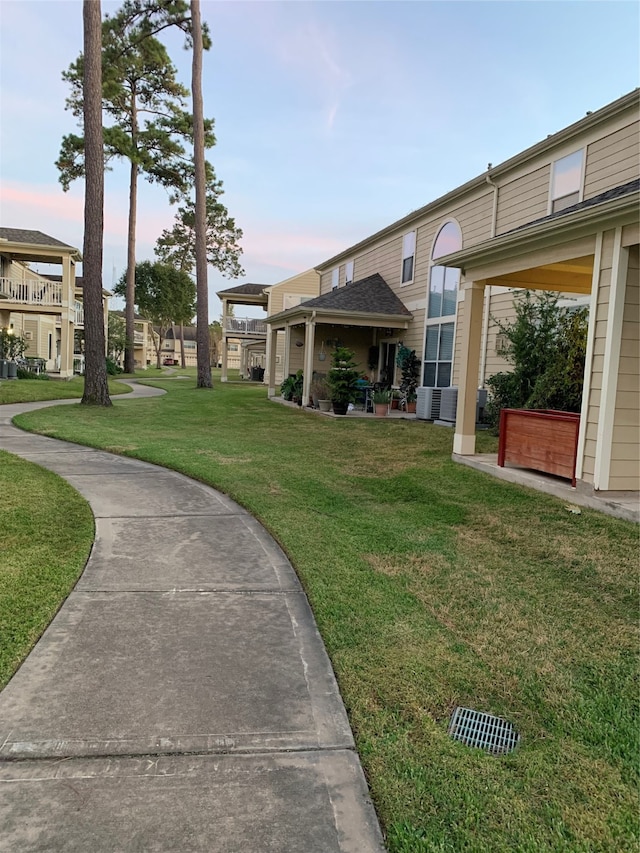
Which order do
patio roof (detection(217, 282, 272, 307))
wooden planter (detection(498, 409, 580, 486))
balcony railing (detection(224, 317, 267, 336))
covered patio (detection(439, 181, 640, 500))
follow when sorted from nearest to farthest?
covered patio (detection(439, 181, 640, 500)) < wooden planter (detection(498, 409, 580, 486)) < patio roof (detection(217, 282, 272, 307)) < balcony railing (detection(224, 317, 267, 336))

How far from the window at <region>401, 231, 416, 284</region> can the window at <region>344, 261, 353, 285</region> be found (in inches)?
177

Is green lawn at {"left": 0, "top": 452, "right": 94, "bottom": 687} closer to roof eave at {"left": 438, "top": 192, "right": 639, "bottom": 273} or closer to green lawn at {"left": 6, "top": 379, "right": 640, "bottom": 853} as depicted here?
green lawn at {"left": 6, "top": 379, "right": 640, "bottom": 853}

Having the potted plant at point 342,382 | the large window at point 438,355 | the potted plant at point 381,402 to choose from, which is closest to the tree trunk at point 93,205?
the potted plant at point 342,382

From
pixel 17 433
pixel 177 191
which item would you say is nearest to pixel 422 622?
pixel 17 433

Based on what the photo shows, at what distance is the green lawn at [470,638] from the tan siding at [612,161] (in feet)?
18.3

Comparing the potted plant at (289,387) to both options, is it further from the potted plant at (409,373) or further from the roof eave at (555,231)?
the roof eave at (555,231)

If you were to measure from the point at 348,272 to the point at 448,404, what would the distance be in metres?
10.2

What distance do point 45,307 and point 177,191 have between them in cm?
930

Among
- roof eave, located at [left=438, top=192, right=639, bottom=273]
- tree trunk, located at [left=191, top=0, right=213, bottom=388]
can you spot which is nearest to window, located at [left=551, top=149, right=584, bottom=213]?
roof eave, located at [left=438, top=192, right=639, bottom=273]

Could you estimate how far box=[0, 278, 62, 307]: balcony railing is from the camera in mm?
21531

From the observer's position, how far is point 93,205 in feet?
43.8

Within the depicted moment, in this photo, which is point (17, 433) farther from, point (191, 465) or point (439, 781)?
point (439, 781)

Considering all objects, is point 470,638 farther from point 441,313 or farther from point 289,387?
point 289,387

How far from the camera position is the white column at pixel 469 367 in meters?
7.71
